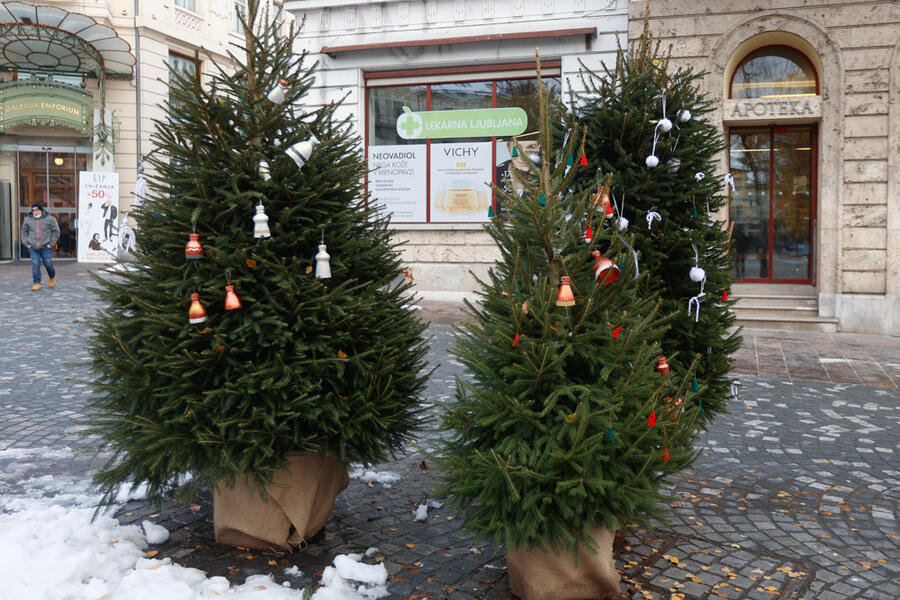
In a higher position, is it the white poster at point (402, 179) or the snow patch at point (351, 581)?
the white poster at point (402, 179)

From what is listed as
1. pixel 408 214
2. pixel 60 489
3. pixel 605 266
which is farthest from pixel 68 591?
pixel 408 214

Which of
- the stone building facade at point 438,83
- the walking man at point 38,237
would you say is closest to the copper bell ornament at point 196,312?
the stone building facade at point 438,83

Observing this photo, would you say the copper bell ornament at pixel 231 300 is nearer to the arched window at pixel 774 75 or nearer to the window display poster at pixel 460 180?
the window display poster at pixel 460 180

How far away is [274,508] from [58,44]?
892 inches

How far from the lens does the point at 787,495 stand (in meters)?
4.85

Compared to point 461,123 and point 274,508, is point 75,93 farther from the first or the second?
point 274,508

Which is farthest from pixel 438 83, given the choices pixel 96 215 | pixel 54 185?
pixel 54 185

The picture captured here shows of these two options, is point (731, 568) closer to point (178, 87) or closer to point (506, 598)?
point (506, 598)

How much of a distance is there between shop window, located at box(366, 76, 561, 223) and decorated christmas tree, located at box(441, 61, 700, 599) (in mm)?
11153

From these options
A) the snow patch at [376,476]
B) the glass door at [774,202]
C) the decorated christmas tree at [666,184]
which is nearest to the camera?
the decorated christmas tree at [666,184]

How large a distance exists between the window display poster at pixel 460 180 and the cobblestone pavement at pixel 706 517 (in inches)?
307

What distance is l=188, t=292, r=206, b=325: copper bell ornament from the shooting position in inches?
132

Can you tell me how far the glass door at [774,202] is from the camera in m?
13.6

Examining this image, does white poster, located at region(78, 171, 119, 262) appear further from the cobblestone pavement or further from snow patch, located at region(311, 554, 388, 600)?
snow patch, located at region(311, 554, 388, 600)
